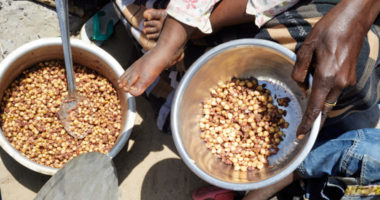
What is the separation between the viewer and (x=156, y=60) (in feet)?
5.35

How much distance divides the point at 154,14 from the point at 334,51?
2.81 ft

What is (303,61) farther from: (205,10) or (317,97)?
(205,10)

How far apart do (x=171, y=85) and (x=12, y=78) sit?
2.74 ft

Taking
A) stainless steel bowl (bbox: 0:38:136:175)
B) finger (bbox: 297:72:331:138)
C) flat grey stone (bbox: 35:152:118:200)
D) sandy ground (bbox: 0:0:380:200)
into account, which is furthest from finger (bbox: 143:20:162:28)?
finger (bbox: 297:72:331:138)

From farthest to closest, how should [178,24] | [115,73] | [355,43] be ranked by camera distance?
1. [115,73]
2. [178,24]
3. [355,43]

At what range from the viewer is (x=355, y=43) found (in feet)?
4.56

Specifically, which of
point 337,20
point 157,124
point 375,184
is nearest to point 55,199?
point 157,124

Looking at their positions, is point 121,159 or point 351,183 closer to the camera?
point 351,183

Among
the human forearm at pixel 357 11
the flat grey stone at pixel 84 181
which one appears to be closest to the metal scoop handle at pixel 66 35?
the flat grey stone at pixel 84 181

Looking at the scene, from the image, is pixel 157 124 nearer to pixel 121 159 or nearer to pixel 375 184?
pixel 121 159

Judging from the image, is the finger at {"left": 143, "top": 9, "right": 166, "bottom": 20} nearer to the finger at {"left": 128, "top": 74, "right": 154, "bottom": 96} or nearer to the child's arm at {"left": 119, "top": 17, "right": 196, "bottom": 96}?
the child's arm at {"left": 119, "top": 17, "right": 196, "bottom": 96}

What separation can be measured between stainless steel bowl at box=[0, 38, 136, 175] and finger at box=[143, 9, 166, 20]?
0.94 feet

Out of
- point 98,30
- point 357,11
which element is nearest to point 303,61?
point 357,11

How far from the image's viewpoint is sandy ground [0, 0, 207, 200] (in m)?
2.04
